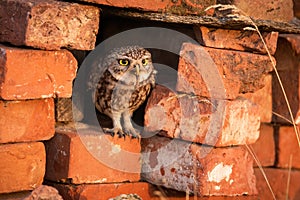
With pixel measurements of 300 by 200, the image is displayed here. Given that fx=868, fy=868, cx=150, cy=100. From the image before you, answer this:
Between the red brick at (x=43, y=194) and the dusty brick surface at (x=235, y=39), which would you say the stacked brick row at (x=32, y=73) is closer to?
the red brick at (x=43, y=194)

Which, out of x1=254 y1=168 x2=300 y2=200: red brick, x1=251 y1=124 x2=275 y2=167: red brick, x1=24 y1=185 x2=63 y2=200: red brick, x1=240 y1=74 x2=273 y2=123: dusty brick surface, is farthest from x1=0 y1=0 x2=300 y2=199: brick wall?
x1=254 y1=168 x2=300 y2=200: red brick

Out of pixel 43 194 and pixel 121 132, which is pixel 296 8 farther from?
pixel 43 194

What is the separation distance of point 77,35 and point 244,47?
3.63ft

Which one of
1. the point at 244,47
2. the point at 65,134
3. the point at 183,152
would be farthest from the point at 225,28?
the point at 65,134

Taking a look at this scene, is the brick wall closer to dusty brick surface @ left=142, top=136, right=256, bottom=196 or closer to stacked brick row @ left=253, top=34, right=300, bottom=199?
dusty brick surface @ left=142, top=136, right=256, bottom=196

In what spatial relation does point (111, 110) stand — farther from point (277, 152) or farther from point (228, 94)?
point (277, 152)

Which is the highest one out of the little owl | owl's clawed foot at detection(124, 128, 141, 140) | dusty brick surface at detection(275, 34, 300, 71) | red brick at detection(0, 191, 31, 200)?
dusty brick surface at detection(275, 34, 300, 71)

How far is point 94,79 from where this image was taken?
19.0 ft

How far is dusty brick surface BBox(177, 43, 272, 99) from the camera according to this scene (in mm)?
5328

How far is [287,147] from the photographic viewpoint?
21.6 feet

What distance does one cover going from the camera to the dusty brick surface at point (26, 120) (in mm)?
5008

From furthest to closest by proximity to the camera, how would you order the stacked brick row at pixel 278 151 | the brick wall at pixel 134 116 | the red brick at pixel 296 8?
the stacked brick row at pixel 278 151, the red brick at pixel 296 8, the brick wall at pixel 134 116

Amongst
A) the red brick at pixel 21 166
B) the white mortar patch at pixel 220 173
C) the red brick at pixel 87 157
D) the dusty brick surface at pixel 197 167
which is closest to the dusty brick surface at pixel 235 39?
the dusty brick surface at pixel 197 167

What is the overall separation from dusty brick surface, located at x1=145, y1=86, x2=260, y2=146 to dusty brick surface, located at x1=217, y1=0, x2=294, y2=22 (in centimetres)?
56
